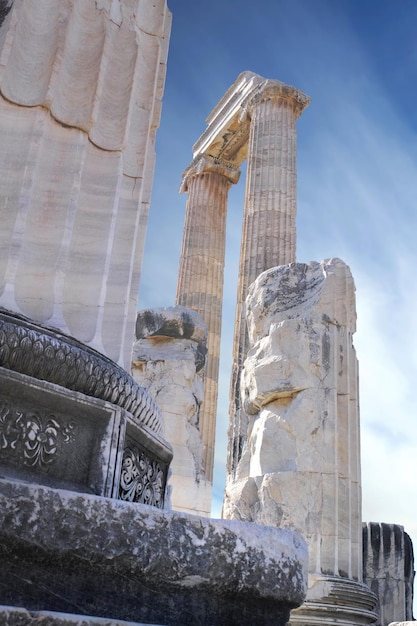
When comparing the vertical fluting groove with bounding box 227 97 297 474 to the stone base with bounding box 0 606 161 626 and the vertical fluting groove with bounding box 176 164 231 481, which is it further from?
the stone base with bounding box 0 606 161 626

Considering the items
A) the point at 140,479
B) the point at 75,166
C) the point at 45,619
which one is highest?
the point at 75,166

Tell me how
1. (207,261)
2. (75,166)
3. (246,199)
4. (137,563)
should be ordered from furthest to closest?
(207,261) → (246,199) → (75,166) → (137,563)

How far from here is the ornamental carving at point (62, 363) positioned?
6.96 feet

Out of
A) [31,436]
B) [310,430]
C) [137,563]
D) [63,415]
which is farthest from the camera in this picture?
[310,430]

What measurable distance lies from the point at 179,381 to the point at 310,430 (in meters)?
2.99

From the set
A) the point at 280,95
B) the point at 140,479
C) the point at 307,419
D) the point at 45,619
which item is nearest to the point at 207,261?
the point at 280,95

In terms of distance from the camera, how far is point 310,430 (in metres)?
7.22

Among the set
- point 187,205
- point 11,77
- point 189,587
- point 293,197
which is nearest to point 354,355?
point 11,77

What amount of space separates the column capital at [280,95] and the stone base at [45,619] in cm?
1828

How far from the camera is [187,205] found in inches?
866

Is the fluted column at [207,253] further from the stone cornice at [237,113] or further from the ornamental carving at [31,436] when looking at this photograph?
the ornamental carving at [31,436]

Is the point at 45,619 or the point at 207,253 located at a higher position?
the point at 207,253

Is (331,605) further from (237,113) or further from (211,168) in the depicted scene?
(211,168)

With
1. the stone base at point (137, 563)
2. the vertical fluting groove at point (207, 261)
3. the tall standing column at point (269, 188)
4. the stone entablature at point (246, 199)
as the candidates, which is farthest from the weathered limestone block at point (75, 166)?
the vertical fluting groove at point (207, 261)
